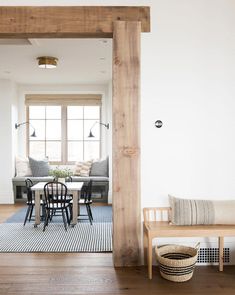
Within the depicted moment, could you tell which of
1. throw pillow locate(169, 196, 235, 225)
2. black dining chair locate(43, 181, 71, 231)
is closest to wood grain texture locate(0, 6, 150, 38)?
throw pillow locate(169, 196, 235, 225)

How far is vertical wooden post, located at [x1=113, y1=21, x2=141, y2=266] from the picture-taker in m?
3.98

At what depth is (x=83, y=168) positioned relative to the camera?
354 inches

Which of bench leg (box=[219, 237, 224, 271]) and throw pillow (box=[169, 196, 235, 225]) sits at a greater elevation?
throw pillow (box=[169, 196, 235, 225])

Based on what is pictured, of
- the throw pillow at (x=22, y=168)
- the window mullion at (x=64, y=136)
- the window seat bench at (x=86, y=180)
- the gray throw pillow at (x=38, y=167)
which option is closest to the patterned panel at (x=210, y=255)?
the window seat bench at (x=86, y=180)

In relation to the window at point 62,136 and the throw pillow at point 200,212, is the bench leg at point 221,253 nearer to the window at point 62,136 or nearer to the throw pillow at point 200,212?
the throw pillow at point 200,212

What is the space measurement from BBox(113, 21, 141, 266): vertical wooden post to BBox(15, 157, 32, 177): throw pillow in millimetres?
5209

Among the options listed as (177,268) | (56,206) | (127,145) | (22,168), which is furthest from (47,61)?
(177,268)

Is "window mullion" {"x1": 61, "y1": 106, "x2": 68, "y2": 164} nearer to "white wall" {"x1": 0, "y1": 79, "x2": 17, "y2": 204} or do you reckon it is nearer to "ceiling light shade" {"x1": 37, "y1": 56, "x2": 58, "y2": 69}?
"white wall" {"x1": 0, "y1": 79, "x2": 17, "y2": 204}

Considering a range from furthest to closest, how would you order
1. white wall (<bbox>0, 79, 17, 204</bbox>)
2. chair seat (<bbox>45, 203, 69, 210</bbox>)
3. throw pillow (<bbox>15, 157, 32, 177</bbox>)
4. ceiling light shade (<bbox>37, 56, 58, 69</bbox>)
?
1. throw pillow (<bbox>15, 157, 32, 177</bbox>)
2. white wall (<bbox>0, 79, 17, 204</bbox>)
3. ceiling light shade (<bbox>37, 56, 58, 69</bbox>)
4. chair seat (<bbox>45, 203, 69, 210</bbox>)

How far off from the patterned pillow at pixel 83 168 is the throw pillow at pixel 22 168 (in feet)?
3.46

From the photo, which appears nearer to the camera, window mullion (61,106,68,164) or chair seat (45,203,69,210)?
chair seat (45,203,69,210)

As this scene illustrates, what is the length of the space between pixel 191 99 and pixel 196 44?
22.2 inches

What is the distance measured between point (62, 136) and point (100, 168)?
1.30m

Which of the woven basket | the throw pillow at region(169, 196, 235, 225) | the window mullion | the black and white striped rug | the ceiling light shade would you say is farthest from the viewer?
the window mullion
